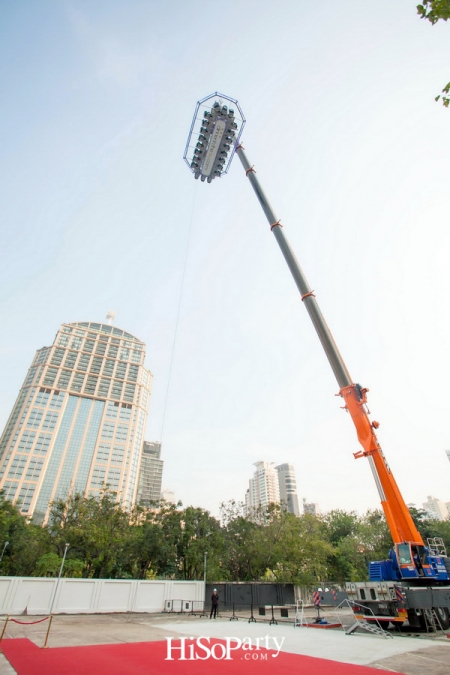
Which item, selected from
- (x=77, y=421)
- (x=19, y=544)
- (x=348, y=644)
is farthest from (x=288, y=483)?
(x=348, y=644)

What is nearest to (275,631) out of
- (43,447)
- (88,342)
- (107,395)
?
(43,447)

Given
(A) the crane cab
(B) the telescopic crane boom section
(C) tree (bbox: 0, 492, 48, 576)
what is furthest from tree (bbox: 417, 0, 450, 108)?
(C) tree (bbox: 0, 492, 48, 576)

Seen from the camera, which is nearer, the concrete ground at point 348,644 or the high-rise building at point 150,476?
the concrete ground at point 348,644

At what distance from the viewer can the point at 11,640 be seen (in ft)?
33.0

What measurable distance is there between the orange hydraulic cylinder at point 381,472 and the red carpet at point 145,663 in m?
5.82

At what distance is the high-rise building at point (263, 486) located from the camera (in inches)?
6624

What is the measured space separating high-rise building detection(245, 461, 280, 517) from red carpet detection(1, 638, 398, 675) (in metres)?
174

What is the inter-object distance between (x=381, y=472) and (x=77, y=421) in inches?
4585

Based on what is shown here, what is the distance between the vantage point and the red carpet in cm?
642

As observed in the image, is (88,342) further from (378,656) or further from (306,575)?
(378,656)

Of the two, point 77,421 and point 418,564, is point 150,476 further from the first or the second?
point 418,564

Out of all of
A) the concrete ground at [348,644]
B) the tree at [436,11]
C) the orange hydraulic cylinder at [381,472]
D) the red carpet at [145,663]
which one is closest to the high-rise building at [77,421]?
the concrete ground at [348,644]

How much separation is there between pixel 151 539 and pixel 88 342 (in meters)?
113

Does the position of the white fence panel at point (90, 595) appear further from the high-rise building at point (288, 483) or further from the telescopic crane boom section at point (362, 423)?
the high-rise building at point (288, 483)
